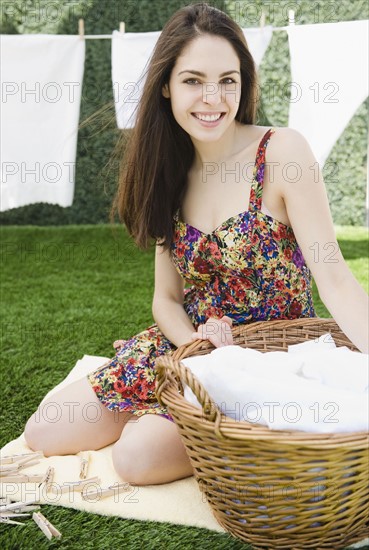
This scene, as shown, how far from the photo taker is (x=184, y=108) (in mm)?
1628

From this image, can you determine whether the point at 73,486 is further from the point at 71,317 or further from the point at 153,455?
the point at 71,317

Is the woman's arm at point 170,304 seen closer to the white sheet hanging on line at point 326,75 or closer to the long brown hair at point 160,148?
the long brown hair at point 160,148

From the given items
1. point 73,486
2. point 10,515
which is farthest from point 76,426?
point 10,515

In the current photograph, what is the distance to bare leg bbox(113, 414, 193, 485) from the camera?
157cm

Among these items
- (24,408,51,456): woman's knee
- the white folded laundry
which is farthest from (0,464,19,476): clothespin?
the white folded laundry

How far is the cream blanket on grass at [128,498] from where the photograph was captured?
1471 millimetres

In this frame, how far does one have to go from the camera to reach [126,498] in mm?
1540

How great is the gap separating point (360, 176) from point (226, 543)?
11.2ft

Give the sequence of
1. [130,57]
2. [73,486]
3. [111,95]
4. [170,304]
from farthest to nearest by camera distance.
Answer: [111,95], [130,57], [170,304], [73,486]

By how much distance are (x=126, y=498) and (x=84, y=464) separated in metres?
0.18

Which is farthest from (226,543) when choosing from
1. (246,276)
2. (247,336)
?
(246,276)

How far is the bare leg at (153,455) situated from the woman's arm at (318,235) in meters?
0.45

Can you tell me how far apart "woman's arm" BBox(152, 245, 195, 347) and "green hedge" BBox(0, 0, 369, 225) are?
2.09 meters

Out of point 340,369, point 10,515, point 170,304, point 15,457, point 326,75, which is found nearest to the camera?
point 340,369
